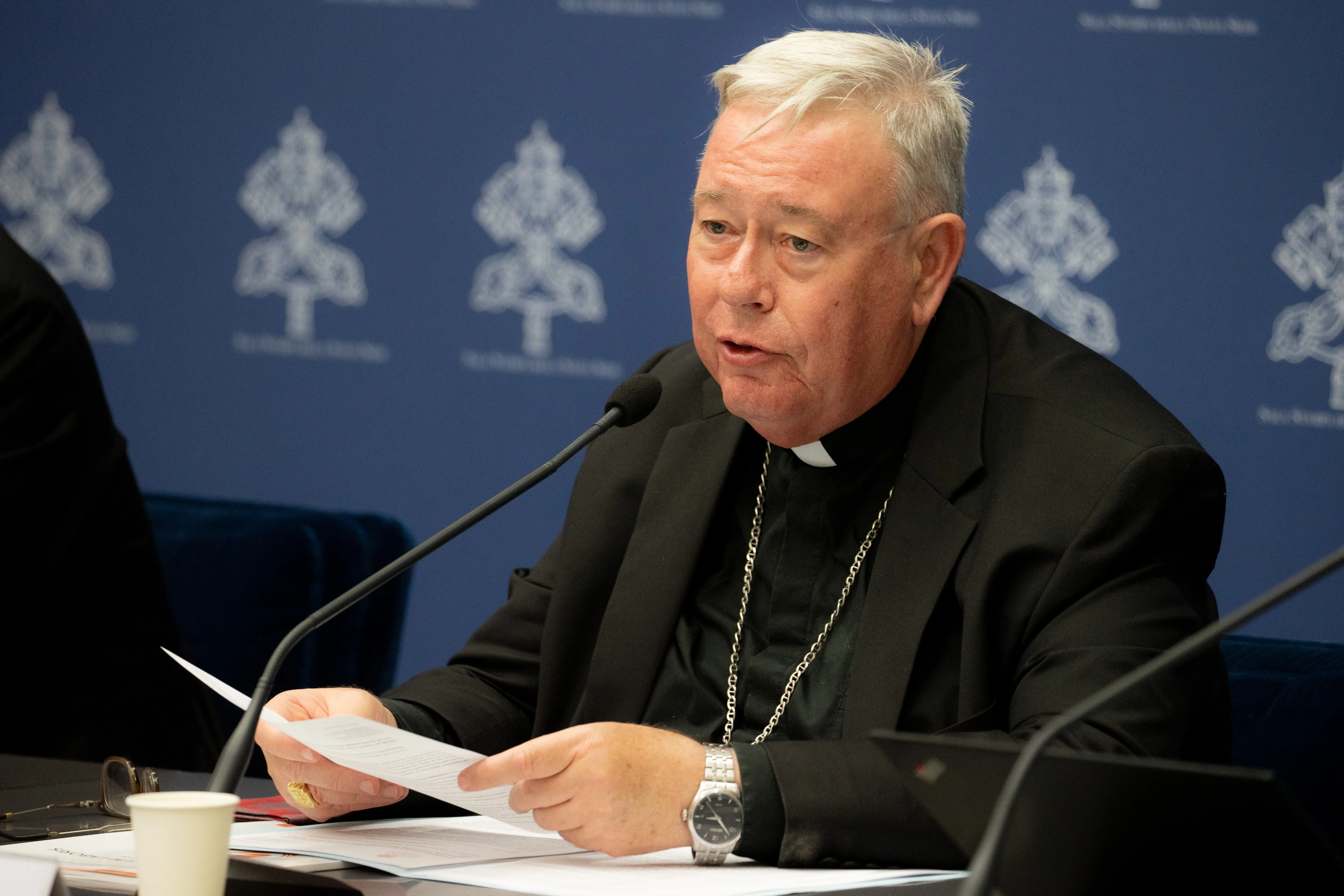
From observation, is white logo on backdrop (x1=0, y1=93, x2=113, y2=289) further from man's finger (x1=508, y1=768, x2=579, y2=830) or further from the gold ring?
man's finger (x1=508, y1=768, x2=579, y2=830)

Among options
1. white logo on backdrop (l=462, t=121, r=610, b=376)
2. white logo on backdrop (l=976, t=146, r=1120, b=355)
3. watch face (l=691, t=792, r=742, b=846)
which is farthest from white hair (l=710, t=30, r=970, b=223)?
white logo on backdrop (l=462, t=121, r=610, b=376)

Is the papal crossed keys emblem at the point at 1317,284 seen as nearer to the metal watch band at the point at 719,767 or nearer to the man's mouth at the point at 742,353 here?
the man's mouth at the point at 742,353

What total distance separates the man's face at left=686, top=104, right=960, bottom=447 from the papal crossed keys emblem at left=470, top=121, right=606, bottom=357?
1662 mm

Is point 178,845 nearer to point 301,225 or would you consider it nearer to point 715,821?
point 715,821

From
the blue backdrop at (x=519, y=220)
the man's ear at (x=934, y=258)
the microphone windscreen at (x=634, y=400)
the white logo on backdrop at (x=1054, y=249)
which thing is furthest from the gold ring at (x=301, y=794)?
the white logo on backdrop at (x=1054, y=249)

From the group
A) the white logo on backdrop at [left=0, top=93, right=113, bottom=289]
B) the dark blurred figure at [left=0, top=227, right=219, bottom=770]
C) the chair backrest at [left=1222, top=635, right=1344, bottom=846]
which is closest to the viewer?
the chair backrest at [left=1222, top=635, right=1344, bottom=846]

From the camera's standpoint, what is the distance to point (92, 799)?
147 cm

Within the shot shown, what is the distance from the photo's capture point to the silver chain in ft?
5.61

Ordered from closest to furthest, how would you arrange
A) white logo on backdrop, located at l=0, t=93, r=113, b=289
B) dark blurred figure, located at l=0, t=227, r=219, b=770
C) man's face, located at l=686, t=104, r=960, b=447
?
man's face, located at l=686, t=104, r=960, b=447
dark blurred figure, located at l=0, t=227, r=219, b=770
white logo on backdrop, located at l=0, t=93, r=113, b=289

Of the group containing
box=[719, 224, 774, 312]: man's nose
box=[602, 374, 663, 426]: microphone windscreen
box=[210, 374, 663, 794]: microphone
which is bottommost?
box=[210, 374, 663, 794]: microphone

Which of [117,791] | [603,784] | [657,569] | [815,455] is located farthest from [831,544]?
[117,791]

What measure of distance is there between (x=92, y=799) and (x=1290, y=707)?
1301 mm

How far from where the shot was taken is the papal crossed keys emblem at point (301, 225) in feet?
11.6

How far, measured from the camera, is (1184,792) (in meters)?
0.80
